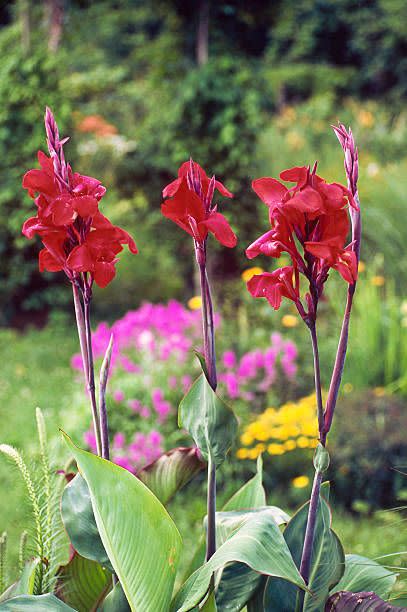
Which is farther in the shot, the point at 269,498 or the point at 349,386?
the point at 349,386

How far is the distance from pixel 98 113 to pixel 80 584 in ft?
26.5

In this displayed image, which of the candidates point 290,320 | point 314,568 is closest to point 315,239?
point 314,568

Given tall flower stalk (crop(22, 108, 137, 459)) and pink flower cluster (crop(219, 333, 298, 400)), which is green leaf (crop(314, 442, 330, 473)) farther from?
pink flower cluster (crop(219, 333, 298, 400))

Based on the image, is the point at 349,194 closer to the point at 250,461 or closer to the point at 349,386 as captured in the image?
the point at 250,461

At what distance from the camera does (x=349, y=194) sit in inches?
36.9

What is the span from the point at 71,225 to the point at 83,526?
0.42 m

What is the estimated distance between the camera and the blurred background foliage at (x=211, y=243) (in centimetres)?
298

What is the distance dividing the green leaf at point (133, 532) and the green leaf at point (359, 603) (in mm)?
221

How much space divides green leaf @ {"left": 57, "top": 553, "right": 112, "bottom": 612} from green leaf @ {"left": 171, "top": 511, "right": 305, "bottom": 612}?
19cm

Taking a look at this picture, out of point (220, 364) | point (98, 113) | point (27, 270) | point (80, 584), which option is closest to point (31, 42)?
point (27, 270)

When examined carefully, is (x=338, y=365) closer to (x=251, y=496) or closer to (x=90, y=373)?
(x=90, y=373)

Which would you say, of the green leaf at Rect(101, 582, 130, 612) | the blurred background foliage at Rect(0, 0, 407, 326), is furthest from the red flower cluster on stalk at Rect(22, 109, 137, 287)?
the blurred background foliage at Rect(0, 0, 407, 326)

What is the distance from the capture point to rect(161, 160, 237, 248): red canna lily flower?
99cm

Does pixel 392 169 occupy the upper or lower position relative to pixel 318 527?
upper
